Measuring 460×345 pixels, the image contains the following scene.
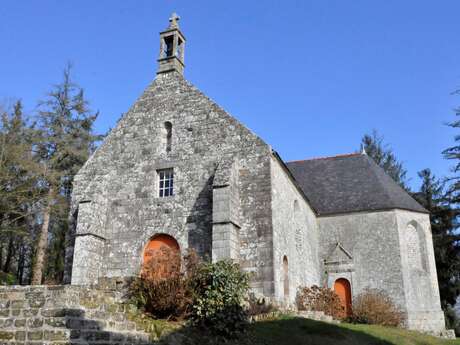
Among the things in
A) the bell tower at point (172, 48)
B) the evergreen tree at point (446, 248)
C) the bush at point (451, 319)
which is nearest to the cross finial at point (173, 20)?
the bell tower at point (172, 48)

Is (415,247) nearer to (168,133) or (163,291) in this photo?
(168,133)

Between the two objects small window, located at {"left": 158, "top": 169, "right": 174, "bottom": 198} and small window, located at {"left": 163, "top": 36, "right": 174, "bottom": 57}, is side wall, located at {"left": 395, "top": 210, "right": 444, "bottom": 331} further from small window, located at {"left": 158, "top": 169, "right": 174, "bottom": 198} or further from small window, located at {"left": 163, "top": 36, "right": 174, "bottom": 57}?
small window, located at {"left": 163, "top": 36, "right": 174, "bottom": 57}

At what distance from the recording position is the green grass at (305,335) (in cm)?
1000

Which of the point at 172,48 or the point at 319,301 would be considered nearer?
the point at 319,301

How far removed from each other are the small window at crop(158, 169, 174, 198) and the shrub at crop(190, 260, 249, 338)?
17.0 ft

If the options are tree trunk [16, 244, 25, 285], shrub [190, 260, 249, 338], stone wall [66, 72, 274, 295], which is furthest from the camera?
tree trunk [16, 244, 25, 285]

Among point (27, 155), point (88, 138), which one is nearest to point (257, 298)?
point (27, 155)

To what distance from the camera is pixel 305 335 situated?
38.5ft

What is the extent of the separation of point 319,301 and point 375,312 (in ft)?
7.29

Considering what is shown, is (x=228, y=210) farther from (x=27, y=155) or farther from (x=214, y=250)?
(x=27, y=155)

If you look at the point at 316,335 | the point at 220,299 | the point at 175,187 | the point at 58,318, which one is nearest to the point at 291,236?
the point at 175,187

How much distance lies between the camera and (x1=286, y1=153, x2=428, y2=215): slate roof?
74.9ft

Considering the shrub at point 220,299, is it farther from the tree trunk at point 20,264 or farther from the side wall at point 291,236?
the tree trunk at point 20,264

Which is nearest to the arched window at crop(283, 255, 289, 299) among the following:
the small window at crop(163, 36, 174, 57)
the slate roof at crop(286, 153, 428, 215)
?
the slate roof at crop(286, 153, 428, 215)
